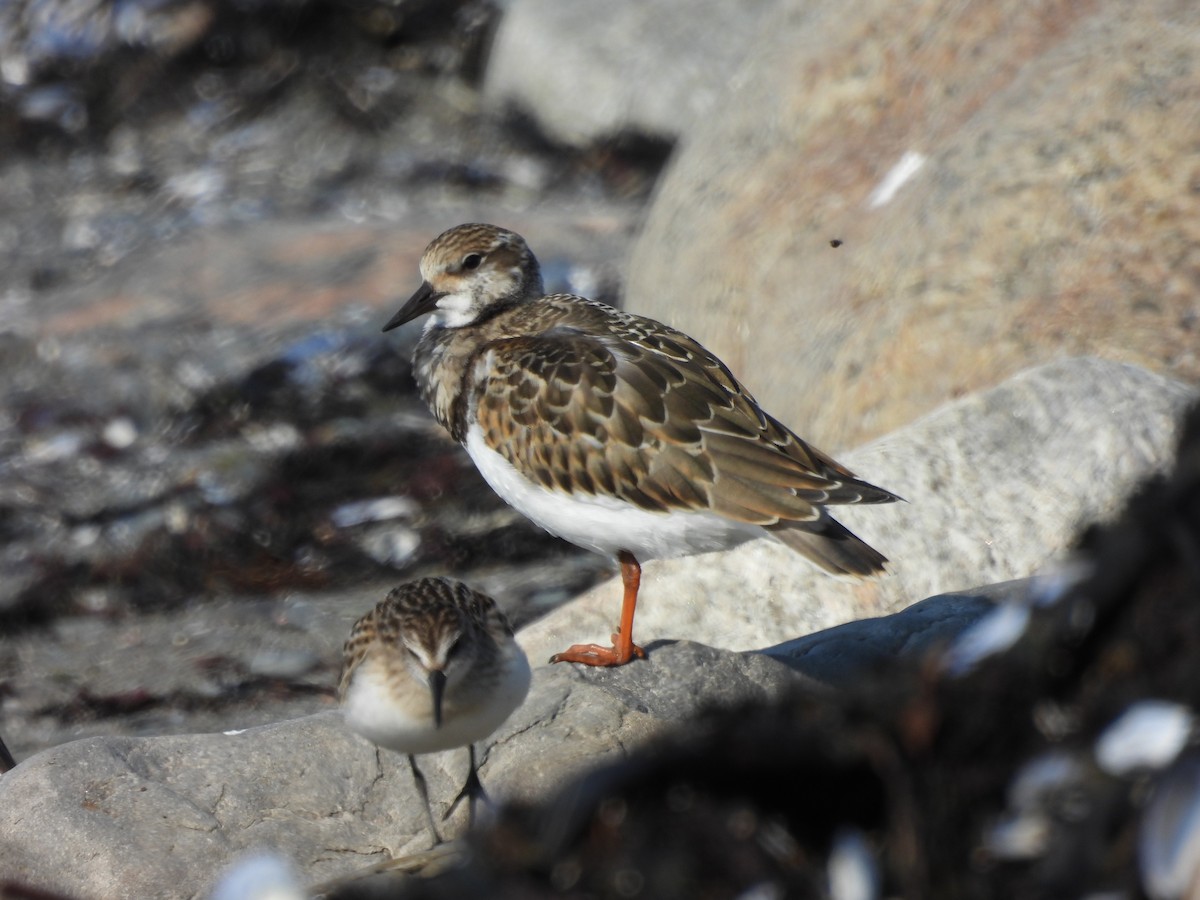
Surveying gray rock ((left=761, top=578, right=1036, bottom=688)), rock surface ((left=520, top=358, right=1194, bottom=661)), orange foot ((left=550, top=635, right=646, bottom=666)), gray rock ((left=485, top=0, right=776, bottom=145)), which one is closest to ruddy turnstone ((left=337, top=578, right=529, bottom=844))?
orange foot ((left=550, top=635, right=646, bottom=666))

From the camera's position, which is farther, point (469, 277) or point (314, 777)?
point (469, 277)

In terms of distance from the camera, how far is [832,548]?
17.9 ft

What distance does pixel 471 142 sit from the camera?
15.4 meters

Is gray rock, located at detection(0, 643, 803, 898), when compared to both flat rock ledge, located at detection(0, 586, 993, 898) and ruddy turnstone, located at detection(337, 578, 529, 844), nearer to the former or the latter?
flat rock ledge, located at detection(0, 586, 993, 898)

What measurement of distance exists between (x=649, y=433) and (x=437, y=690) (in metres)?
1.49

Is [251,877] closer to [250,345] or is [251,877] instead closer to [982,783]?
[982,783]

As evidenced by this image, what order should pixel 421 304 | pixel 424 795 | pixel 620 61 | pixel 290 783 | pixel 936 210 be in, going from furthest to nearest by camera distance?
1. pixel 620 61
2. pixel 936 210
3. pixel 421 304
4. pixel 290 783
5. pixel 424 795

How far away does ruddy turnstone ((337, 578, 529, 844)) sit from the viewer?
4797 mm

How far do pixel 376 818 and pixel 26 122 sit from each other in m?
12.7

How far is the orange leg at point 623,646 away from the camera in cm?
580

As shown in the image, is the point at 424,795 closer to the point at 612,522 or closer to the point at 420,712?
the point at 420,712

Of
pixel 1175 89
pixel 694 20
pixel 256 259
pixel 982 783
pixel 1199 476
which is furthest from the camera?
pixel 694 20

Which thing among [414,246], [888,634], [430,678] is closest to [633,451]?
[888,634]

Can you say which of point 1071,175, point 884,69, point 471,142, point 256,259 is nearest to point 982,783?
point 1071,175
